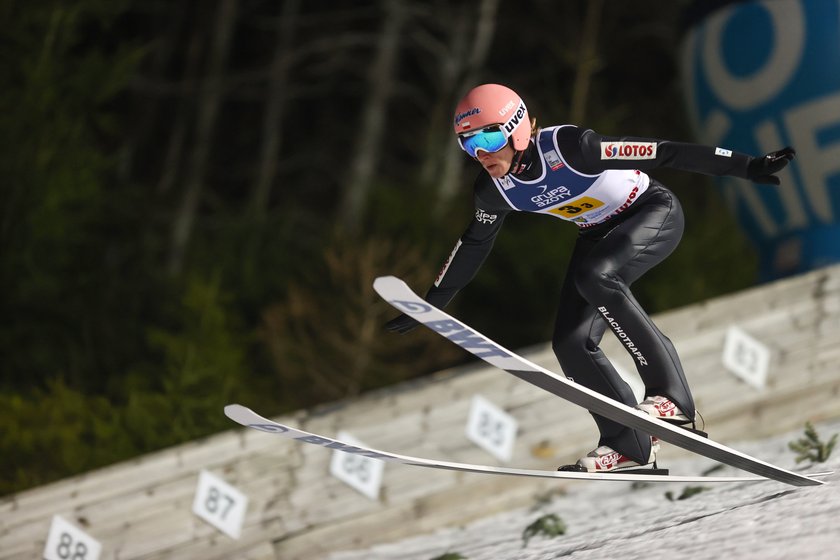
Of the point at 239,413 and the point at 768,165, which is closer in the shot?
the point at 768,165

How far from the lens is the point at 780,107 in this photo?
991 centimetres

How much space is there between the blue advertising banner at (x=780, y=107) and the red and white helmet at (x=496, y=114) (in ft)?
18.8

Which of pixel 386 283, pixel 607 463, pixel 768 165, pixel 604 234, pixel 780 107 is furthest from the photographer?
pixel 780 107

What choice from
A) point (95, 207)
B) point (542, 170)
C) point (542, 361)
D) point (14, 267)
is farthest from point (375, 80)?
point (542, 170)

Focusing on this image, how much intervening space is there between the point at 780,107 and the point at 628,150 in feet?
18.9

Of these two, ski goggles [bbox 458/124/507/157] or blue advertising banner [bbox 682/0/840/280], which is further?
blue advertising banner [bbox 682/0/840/280]

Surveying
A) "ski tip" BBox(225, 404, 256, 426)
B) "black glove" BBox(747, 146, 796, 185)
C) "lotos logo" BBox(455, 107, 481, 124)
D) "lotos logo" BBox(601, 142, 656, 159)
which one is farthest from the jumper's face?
"ski tip" BBox(225, 404, 256, 426)

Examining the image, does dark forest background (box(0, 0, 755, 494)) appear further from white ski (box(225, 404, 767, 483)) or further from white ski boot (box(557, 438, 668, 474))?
white ski boot (box(557, 438, 668, 474))

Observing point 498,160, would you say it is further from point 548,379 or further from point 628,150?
point 548,379

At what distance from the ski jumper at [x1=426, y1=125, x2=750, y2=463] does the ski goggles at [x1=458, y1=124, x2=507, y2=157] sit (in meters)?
0.16

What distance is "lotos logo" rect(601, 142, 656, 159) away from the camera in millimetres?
4688

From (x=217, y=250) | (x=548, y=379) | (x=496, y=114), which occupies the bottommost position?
(x=548, y=379)

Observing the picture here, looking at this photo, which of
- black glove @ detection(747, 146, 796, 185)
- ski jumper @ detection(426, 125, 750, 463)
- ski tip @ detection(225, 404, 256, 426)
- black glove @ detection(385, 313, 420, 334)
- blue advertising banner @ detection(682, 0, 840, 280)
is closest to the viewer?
black glove @ detection(747, 146, 796, 185)

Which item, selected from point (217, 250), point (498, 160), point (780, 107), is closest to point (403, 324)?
point (498, 160)
